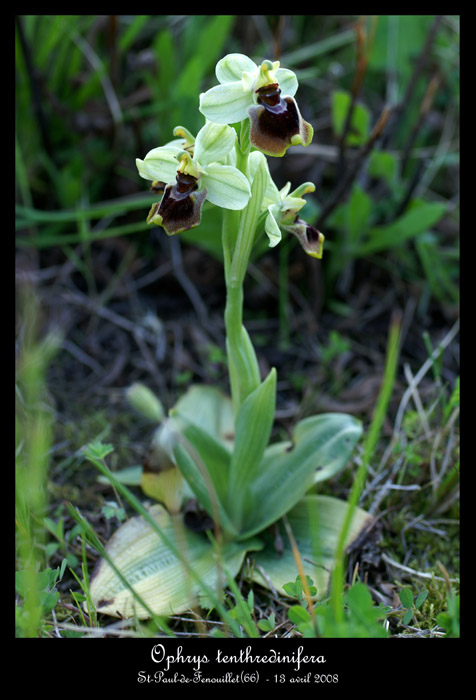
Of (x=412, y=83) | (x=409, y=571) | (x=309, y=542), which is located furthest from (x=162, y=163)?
(x=412, y=83)

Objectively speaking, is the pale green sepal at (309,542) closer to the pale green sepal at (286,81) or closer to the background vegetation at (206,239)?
the background vegetation at (206,239)

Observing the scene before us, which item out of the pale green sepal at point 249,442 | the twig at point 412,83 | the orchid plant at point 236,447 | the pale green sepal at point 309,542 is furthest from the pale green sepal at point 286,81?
the twig at point 412,83

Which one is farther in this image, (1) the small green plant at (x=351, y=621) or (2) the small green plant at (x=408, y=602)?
(2) the small green plant at (x=408, y=602)

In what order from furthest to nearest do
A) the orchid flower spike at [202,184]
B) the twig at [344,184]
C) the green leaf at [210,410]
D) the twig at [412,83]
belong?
the twig at [412,83] < the twig at [344,184] < the green leaf at [210,410] < the orchid flower spike at [202,184]

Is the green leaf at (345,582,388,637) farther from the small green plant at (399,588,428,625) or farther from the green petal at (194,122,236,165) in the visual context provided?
the green petal at (194,122,236,165)

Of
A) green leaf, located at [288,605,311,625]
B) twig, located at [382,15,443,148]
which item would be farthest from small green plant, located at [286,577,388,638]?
twig, located at [382,15,443,148]

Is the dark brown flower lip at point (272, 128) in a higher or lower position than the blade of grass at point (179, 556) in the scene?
higher
